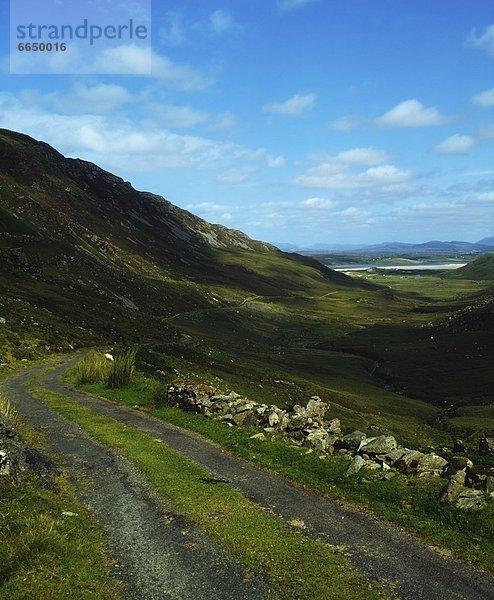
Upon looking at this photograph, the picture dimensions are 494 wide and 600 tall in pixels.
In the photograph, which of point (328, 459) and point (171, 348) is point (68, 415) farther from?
point (171, 348)

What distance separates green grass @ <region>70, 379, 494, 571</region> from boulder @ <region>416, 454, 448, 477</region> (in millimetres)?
1046

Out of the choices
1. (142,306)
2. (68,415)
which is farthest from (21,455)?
(142,306)

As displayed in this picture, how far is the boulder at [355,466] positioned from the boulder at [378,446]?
186cm

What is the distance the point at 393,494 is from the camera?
18297 millimetres

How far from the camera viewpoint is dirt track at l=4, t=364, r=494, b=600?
1220 cm

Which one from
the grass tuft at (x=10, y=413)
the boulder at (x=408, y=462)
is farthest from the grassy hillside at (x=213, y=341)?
the boulder at (x=408, y=462)

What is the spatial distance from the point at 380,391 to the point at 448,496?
10122 centimetres

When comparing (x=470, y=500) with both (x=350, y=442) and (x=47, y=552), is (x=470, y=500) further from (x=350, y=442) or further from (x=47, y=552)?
(x=47, y=552)

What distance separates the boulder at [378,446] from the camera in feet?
75.1

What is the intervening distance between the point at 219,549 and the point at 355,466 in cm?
881

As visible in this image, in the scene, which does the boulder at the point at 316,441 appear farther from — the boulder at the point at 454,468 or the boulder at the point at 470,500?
the boulder at the point at 470,500

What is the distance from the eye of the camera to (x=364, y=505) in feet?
58.1

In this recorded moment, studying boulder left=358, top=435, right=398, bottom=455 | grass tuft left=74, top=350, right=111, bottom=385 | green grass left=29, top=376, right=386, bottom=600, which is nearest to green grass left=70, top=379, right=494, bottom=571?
boulder left=358, top=435, right=398, bottom=455

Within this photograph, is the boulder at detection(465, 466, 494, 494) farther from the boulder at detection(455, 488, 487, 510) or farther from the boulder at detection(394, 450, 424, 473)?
the boulder at detection(394, 450, 424, 473)
